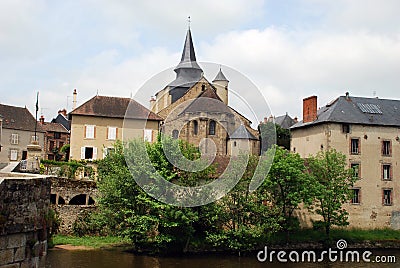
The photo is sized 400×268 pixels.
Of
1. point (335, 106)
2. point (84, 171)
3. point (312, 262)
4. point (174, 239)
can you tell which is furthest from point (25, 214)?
point (335, 106)

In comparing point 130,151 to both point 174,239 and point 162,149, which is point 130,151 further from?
point 174,239

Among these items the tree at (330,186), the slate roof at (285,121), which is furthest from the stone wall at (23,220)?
the slate roof at (285,121)

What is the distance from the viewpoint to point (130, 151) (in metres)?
24.9

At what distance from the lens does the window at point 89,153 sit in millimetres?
35938

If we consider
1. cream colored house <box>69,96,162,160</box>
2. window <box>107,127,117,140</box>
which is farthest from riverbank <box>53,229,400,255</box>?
window <box>107,127,117,140</box>

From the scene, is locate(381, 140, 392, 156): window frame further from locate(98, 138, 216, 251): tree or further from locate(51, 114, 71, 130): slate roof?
locate(51, 114, 71, 130): slate roof

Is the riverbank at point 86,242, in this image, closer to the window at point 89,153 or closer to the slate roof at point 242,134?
the window at point 89,153

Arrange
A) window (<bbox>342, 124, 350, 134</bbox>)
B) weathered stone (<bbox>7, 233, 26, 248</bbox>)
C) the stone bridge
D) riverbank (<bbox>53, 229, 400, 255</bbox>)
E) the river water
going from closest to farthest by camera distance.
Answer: weathered stone (<bbox>7, 233, 26, 248</bbox>) < the river water < riverbank (<bbox>53, 229, 400, 255</bbox>) < the stone bridge < window (<bbox>342, 124, 350, 134</bbox>)

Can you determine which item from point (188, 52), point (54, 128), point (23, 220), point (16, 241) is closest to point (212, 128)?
point (188, 52)

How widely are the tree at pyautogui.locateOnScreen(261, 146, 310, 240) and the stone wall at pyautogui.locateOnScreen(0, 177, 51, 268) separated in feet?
61.8

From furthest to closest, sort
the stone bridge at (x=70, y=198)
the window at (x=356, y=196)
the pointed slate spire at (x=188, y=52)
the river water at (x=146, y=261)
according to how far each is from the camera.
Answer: the pointed slate spire at (x=188, y=52) → the window at (x=356, y=196) → the stone bridge at (x=70, y=198) → the river water at (x=146, y=261)

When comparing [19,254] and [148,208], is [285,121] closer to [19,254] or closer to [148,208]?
[148,208]

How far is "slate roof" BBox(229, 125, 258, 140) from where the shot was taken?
4458 cm

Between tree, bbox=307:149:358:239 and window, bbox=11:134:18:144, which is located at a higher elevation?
window, bbox=11:134:18:144
